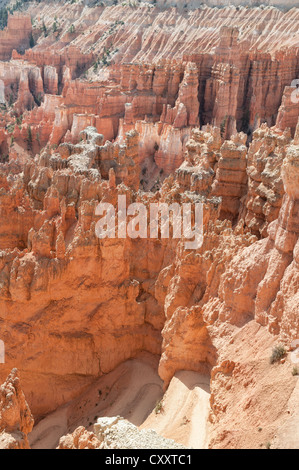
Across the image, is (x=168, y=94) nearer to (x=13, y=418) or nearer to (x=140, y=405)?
(x=140, y=405)

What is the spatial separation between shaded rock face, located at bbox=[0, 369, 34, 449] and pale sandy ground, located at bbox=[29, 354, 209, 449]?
2.98 m

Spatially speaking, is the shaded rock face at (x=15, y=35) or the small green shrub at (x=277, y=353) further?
the shaded rock face at (x=15, y=35)

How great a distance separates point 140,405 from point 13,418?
5.15 metres

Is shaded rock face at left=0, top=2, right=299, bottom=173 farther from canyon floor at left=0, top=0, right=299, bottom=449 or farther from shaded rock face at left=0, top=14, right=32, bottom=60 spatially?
shaded rock face at left=0, top=14, right=32, bottom=60

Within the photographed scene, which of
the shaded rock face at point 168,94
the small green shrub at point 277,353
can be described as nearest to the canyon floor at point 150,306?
the small green shrub at point 277,353

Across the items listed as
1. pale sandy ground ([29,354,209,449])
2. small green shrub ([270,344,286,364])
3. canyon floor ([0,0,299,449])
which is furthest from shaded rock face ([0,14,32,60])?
small green shrub ([270,344,286,364])

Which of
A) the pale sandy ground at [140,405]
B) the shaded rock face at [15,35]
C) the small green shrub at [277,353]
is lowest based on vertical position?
the pale sandy ground at [140,405]

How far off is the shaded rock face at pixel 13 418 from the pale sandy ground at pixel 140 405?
2976mm

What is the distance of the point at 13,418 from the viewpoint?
9750 millimetres

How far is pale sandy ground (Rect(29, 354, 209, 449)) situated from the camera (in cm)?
1131

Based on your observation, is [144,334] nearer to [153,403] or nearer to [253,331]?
[153,403]

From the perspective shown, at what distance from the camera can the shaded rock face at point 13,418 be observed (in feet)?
30.7

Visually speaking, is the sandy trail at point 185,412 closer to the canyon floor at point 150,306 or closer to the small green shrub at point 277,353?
the canyon floor at point 150,306

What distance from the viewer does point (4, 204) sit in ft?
57.9
